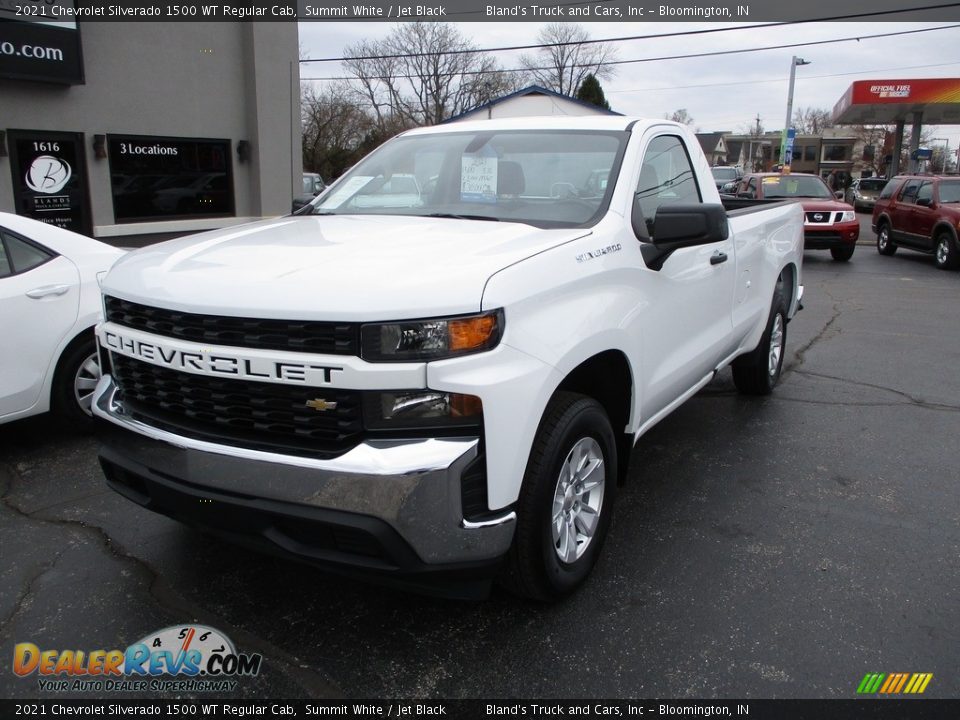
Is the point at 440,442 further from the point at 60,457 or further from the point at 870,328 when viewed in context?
the point at 870,328

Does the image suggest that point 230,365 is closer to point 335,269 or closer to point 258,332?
point 258,332

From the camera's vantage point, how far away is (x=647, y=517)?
3973 mm

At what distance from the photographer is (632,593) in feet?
10.6

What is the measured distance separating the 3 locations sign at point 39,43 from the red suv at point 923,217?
611 inches

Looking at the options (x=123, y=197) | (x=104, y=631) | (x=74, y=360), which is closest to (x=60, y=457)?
(x=74, y=360)

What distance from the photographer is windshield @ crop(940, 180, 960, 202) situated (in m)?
15.8

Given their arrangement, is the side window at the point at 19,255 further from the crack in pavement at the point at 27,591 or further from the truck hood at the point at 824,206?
the truck hood at the point at 824,206

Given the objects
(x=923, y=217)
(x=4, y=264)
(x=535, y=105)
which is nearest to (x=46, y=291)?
(x=4, y=264)

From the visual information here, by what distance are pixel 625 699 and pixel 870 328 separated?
308 inches

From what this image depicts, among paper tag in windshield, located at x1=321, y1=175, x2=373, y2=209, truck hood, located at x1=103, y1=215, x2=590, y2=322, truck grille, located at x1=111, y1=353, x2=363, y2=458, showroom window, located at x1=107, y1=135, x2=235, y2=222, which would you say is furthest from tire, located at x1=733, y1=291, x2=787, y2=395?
showroom window, located at x1=107, y1=135, x2=235, y2=222

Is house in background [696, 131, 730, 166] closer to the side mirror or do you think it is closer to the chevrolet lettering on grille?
the side mirror

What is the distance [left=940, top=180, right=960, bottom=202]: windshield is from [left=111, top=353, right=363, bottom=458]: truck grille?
1678 centimetres

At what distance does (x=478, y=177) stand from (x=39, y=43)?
33.1ft

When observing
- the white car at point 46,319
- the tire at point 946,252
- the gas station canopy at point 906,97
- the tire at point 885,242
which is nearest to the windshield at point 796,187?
the tire at point 885,242
